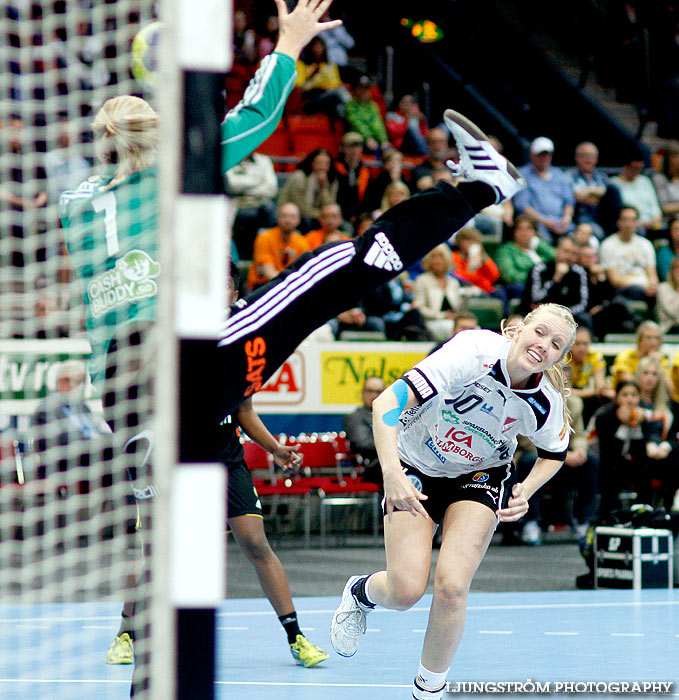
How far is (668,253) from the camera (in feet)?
50.5

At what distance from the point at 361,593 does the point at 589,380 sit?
7.67 metres

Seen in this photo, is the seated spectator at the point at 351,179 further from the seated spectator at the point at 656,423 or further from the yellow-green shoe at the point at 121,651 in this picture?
the yellow-green shoe at the point at 121,651

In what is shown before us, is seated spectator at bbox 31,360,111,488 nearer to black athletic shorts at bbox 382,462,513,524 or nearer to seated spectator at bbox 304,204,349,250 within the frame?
black athletic shorts at bbox 382,462,513,524

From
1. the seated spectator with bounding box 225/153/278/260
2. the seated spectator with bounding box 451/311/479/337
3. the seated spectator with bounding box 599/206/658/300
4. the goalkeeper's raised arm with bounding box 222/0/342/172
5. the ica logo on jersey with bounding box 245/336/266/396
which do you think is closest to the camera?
the goalkeeper's raised arm with bounding box 222/0/342/172

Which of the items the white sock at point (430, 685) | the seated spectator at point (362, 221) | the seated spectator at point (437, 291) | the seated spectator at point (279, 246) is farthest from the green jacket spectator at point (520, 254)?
the white sock at point (430, 685)

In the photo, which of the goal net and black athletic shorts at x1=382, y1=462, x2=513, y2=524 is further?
black athletic shorts at x1=382, y1=462, x2=513, y2=524

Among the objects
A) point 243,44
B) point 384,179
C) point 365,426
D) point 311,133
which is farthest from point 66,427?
point 243,44

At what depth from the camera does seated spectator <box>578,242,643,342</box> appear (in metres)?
13.8

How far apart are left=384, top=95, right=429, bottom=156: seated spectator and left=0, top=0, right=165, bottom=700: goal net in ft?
19.7

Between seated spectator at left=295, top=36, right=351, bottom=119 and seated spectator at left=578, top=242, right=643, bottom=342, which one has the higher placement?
seated spectator at left=295, top=36, right=351, bottom=119

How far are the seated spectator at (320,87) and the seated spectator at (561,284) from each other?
4.29 metres

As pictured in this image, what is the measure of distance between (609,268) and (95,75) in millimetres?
8447

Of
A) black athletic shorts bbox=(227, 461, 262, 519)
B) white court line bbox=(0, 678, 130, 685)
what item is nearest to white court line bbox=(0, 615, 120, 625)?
white court line bbox=(0, 678, 130, 685)

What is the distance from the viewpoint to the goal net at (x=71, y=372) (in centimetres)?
462
